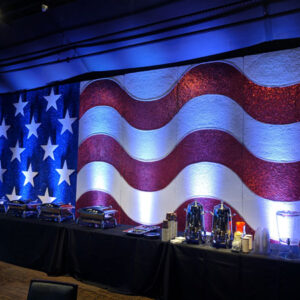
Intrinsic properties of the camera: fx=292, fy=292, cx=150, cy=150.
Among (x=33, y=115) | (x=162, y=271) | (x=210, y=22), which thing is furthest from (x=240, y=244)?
(x=33, y=115)

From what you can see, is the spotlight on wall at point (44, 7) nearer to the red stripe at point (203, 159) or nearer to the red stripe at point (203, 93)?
the red stripe at point (203, 93)

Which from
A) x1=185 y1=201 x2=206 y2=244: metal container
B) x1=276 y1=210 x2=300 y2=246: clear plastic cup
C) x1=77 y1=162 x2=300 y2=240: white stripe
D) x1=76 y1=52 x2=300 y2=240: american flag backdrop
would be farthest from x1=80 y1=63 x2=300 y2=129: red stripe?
x1=185 y1=201 x2=206 y2=244: metal container

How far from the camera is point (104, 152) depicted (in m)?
3.39

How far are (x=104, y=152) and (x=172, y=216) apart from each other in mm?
1303

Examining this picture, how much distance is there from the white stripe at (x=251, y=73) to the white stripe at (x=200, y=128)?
0.30 m

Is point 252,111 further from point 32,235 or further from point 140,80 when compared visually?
point 32,235

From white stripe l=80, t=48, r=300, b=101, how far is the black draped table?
1.46m

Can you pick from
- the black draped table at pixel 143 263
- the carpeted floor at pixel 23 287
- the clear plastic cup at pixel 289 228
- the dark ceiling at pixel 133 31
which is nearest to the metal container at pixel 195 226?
the black draped table at pixel 143 263

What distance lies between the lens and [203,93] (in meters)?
2.84

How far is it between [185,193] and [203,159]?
379 mm

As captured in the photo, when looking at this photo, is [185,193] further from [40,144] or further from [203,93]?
[40,144]

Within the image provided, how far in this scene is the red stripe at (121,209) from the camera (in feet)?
8.89

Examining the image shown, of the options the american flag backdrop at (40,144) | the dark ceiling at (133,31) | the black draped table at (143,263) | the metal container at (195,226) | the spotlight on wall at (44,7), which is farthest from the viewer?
the american flag backdrop at (40,144)

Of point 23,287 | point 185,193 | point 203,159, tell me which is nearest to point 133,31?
point 203,159
